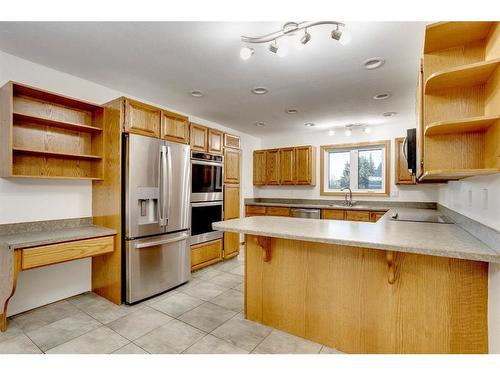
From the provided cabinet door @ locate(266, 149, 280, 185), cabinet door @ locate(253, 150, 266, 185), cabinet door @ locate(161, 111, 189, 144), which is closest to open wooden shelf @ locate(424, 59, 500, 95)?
cabinet door @ locate(161, 111, 189, 144)

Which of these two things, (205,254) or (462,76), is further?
(205,254)

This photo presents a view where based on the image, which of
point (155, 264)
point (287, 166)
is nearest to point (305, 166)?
point (287, 166)

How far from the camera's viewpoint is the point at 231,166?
444cm

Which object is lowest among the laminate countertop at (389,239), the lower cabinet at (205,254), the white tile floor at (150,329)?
the white tile floor at (150,329)

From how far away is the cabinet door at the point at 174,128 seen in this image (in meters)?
3.09

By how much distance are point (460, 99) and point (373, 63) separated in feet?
3.63

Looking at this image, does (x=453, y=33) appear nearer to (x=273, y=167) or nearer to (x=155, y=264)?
(x=155, y=264)

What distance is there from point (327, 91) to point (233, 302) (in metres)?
2.69

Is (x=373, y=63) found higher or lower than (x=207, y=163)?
higher

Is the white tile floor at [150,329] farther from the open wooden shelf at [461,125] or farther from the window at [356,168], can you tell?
the window at [356,168]

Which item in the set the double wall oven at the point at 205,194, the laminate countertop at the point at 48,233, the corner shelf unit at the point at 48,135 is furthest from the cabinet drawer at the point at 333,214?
the corner shelf unit at the point at 48,135

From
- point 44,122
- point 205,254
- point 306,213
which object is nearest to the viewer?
point 44,122

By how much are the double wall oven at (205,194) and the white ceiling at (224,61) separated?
0.83 meters
